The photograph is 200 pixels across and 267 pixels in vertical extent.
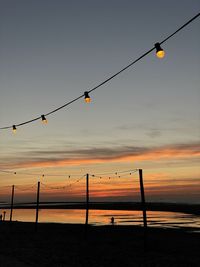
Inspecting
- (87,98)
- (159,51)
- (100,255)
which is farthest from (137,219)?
(159,51)

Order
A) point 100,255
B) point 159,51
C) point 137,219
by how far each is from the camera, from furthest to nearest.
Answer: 1. point 137,219
2. point 100,255
3. point 159,51

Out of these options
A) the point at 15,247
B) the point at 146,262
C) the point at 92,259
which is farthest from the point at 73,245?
the point at 146,262

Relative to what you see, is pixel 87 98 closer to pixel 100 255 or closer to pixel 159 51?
pixel 159 51

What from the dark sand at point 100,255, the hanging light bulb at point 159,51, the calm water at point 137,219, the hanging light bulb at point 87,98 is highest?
the hanging light bulb at point 87,98

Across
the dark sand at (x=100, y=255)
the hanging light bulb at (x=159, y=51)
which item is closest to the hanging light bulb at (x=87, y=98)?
the hanging light bulb at (x=159, y=51)

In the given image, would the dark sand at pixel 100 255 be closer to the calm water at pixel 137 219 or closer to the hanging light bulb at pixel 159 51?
the hanging light bulb at pixel 159 51

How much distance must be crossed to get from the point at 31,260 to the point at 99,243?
9263 mm

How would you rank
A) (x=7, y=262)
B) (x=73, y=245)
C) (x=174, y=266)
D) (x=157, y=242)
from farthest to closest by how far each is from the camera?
(x=157, y=242)
(x=73, y=245)
(x=174, y=266)
(x=7, y=262)

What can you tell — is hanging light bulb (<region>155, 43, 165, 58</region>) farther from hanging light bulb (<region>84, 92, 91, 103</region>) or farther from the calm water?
the calm water

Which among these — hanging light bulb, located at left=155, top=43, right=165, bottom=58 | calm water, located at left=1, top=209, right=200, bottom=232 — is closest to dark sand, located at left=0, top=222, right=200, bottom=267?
hanging light bulb, located at left=155, top=43, right=165, bottom=58

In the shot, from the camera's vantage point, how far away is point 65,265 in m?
16.6

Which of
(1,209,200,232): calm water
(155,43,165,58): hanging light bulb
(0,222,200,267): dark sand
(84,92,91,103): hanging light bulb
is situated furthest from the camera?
(1,209,200,232): calm water

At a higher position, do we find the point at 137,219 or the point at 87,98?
the point at 87,98

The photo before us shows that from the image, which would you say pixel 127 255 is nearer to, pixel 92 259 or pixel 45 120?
pixel 92 259
